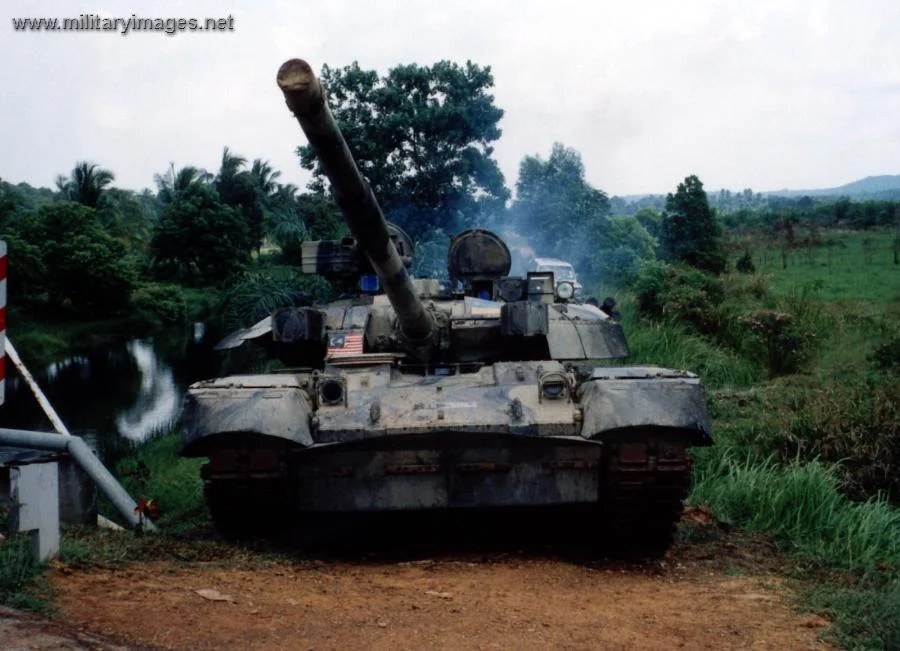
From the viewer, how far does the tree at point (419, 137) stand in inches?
895

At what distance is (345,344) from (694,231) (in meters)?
19.2

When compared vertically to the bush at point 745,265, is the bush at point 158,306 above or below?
below

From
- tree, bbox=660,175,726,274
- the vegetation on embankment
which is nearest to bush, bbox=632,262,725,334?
the vegetation on embankment

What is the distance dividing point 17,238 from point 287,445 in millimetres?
24037

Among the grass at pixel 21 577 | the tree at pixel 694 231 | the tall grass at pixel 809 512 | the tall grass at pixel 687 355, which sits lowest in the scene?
the tall grass at pixel 809 512

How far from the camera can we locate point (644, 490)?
6.94 metres

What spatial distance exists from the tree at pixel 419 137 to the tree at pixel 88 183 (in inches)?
787

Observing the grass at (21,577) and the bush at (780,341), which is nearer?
the grass at (21,577)

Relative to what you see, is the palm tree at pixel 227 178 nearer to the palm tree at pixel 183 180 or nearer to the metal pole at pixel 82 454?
the palm tree at pixel 183 180

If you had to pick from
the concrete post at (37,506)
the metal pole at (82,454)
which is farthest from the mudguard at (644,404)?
the metal pole at (82,454)

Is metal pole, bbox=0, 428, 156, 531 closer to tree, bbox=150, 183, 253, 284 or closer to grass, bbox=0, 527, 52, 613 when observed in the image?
grass, bbox=0, 527, 52, 613

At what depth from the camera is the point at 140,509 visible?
8.00 metres

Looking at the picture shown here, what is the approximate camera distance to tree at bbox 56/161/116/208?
4081 cm

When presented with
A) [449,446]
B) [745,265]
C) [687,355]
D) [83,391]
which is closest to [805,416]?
[449,446]
